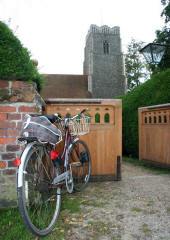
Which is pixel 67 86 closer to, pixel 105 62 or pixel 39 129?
pixel 105 62

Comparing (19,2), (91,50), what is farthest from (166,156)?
(91,50)

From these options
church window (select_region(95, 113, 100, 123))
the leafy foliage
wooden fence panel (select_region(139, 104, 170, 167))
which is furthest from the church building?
the leafy foliage

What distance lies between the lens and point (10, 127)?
2.66m

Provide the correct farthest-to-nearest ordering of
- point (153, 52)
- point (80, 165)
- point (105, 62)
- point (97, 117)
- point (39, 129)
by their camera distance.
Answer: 1. point (105, 62)
2. point (153, 52)
3. point (97, 117)
4. point (80, 165)
5. point (39, 129)

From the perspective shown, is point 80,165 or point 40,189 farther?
point 80,165

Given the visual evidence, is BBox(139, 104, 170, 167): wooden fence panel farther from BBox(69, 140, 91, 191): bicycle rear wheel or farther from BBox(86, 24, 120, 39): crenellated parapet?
BBox(86, 24, 120, 39): crenellated parapet

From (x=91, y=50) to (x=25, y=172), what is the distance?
32728mm

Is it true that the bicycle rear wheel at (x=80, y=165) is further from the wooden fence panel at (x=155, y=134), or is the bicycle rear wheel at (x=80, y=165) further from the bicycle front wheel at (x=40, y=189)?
the wooden fence panel at (x=155, y=134)

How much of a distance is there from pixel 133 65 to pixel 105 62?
351 centimetres

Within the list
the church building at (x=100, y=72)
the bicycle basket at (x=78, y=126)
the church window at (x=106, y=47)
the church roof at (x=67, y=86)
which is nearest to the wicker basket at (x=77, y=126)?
the bicycle basket at (x=78, y=126)

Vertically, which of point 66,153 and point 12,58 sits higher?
point 12,58

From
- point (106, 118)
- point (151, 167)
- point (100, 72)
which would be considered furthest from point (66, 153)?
point (100, 72)

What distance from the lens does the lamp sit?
4992 mm

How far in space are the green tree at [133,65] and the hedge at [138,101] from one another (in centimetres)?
2541
